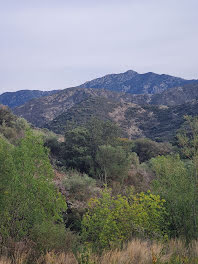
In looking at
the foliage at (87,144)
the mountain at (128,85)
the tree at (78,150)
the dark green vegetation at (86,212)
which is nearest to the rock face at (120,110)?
the foliage at (87,144)

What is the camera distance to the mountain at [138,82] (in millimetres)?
171163

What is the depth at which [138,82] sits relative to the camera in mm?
181875

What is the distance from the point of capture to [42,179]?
6152 millimetres

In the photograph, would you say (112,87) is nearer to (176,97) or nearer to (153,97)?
(153,97)

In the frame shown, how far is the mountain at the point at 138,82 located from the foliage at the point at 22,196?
167029 mm

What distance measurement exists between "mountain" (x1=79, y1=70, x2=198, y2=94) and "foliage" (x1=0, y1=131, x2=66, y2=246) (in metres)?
167

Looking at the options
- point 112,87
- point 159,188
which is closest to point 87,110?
point 159,188

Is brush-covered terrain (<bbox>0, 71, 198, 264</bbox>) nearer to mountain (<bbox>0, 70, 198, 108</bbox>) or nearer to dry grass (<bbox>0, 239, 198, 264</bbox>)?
dry grass (<bbox>0, 239, 198, 264</bbox>)

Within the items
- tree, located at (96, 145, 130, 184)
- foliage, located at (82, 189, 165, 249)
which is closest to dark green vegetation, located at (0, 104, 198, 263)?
foliage, located at (82, 189, 165, 249)

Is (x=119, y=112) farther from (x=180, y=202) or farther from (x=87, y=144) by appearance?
(x=180, y=202)

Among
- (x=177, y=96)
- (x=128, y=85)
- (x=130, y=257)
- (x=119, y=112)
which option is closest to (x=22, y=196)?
(x=130, y=257)

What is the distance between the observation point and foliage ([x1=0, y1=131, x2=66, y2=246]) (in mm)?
5539

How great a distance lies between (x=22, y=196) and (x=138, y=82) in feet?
601

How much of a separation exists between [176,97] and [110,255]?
105 metres
